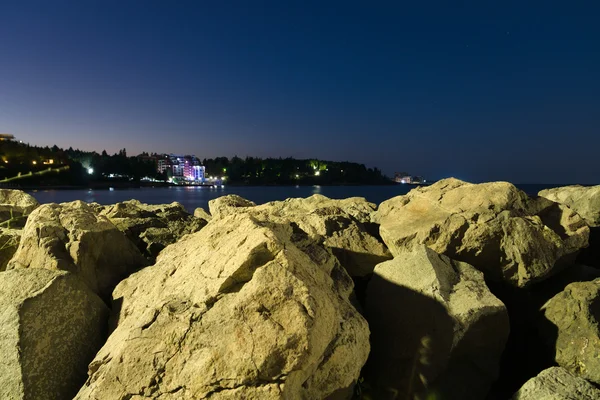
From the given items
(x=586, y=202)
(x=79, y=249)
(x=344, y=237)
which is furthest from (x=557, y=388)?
(x=586, y=202)

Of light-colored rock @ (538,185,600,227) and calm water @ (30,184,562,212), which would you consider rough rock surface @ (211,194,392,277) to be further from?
calm water @ (30,184,562,212)

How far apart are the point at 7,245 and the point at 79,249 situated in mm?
1652

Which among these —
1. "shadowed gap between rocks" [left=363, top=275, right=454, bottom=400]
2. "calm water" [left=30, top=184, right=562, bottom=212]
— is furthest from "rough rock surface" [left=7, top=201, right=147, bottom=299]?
"calm water" [left=30, top=184, right=562, bottom=212]

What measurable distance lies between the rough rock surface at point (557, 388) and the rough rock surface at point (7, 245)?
673 centimetres

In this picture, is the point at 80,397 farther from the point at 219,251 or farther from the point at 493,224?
the point at 493,224

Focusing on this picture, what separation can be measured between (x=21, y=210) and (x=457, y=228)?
9.50 meters

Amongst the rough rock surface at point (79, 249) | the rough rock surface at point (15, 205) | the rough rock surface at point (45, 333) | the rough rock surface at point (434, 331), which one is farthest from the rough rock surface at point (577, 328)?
the rough rock surface at point (15, 205)

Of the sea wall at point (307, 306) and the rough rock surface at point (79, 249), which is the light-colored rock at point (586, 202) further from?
the rough rock surface at point (79, 249)

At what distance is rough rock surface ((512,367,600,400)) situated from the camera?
3.36 m

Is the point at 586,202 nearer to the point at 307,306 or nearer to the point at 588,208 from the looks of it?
the point at 588,208

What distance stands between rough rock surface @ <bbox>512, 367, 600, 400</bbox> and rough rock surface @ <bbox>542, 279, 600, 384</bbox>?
0.87m

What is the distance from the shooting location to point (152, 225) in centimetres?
691

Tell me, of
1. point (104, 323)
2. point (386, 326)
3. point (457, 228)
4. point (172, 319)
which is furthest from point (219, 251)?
point (457, 228)

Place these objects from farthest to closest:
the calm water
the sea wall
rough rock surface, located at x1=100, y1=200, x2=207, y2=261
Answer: the calm water, rough rock surface, located at x1=100, y1=200, x2=207, y2=261, the sea wall
